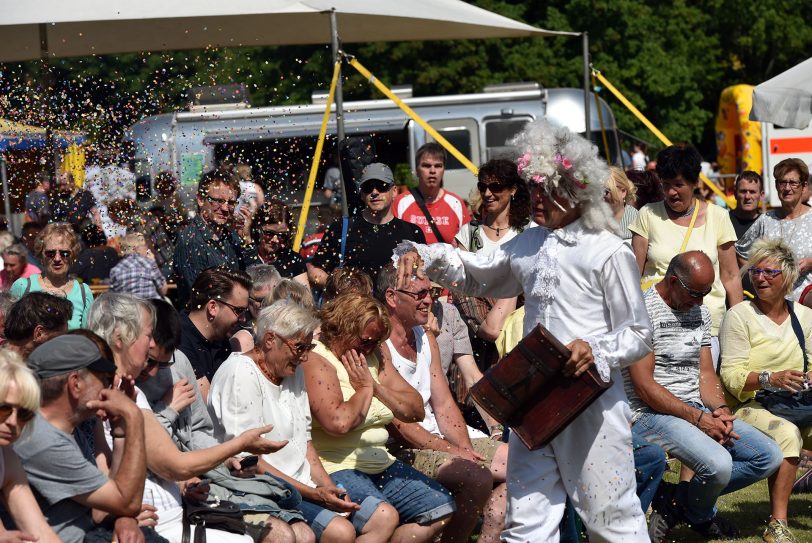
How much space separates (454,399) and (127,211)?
12.5 ft

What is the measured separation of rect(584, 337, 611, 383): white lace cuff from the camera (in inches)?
187

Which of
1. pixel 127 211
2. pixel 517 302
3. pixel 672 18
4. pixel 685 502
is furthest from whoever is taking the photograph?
pixel 672 18

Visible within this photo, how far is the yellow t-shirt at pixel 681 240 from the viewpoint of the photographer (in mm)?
7895

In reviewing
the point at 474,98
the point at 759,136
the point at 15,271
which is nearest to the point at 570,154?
the point at 15,271

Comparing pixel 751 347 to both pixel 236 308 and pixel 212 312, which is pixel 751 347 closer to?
pixel 236 308

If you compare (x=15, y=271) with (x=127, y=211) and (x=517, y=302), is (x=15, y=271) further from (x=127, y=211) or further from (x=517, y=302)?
(x=517, y=302)

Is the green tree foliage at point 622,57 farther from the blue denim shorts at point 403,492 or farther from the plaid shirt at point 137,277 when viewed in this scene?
the blue denim shorts at point 403,492

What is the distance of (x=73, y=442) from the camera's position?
4.20 metres

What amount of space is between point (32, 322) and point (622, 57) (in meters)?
25.0

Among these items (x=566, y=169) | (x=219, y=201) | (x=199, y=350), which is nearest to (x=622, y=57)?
(x=219, y=201)

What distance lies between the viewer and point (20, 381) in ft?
12.7

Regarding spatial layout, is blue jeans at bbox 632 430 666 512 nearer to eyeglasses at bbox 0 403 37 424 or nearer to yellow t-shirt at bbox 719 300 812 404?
yellow t-shirt at bbox 719 300 812 404

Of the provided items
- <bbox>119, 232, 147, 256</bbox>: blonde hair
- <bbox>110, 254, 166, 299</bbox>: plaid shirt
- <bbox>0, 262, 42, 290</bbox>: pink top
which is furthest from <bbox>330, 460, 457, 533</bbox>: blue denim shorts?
<bbox>0, 262, 42, 290</bbox>: pink top

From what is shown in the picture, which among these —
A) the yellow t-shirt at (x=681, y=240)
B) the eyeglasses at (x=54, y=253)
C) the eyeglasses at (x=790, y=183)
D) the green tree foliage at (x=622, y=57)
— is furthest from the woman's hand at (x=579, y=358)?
the green tree foliage at (x=622, y=57)
